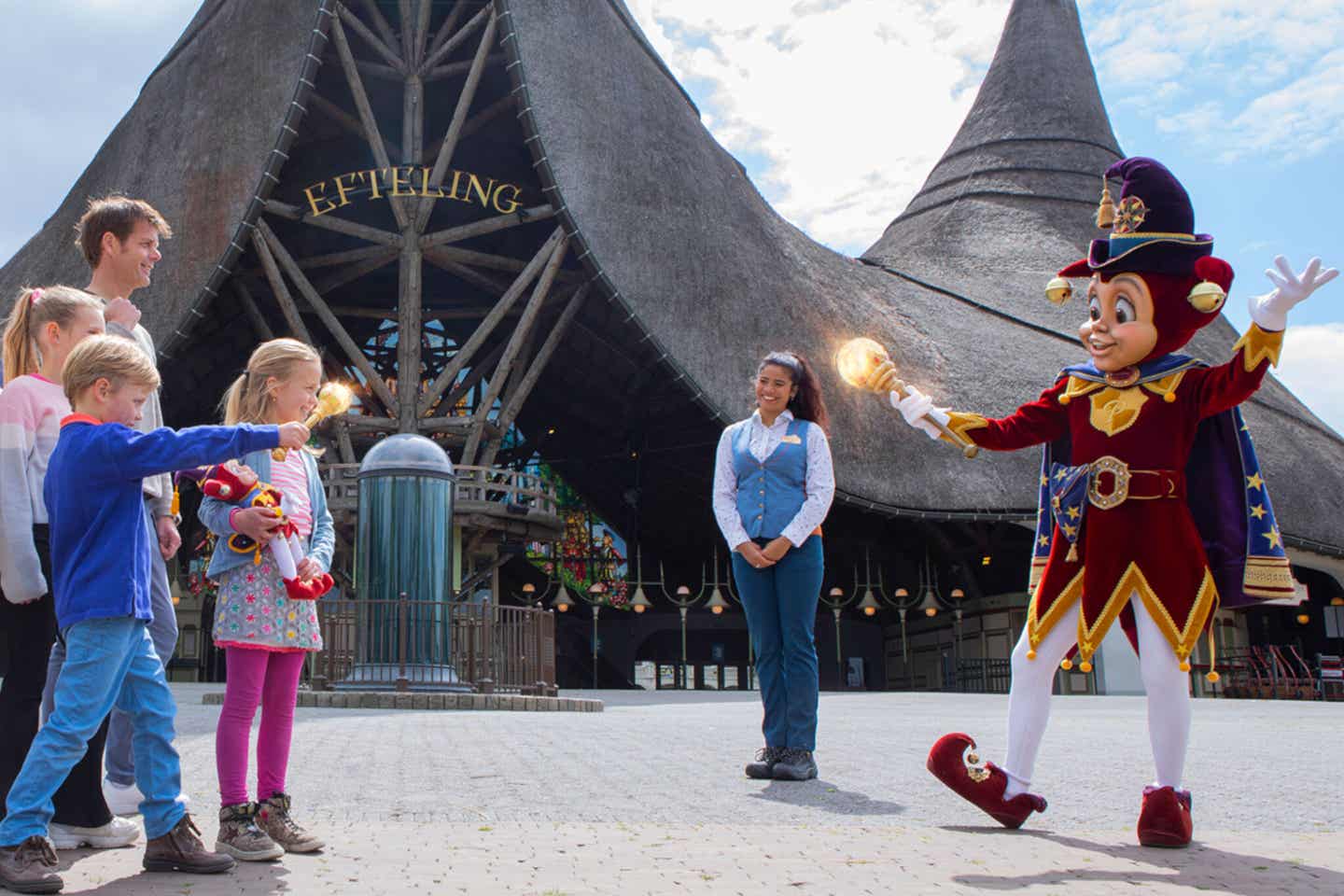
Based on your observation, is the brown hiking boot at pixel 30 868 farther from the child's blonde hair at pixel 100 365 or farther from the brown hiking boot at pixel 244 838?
the child's blonde hair at pixel 100 365

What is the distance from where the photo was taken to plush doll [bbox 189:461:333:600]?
12.1 ft

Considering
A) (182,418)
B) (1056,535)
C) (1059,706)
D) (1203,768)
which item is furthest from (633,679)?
(1056,535)

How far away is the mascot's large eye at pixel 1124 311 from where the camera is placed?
4.30m

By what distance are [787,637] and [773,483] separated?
2.10ft

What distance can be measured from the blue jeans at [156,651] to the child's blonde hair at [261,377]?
395 mm

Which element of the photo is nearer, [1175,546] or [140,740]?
[140,740]

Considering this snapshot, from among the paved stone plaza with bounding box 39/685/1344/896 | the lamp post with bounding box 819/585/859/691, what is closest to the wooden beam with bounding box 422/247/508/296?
the lamp post with bounding box 819/585/859/691

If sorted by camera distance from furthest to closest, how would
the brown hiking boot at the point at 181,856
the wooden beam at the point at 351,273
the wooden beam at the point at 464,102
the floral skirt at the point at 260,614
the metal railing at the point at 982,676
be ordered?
the metal railing at the point at 982,676 → the wooden beam at the point at 351,273 → the wooden beam at the point at 464,102 → the floral skirt at the point at 260,614 → the brown hiking boot at the point at 181,856

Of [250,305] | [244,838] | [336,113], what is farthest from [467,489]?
[244,838]

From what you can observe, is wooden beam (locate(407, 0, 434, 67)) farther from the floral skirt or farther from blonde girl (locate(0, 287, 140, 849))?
the floral skirt

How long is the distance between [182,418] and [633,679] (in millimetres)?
10803

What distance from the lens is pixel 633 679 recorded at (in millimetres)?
28469

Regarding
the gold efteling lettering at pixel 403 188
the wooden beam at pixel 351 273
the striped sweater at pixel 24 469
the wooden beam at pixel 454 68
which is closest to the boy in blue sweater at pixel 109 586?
the striped sweater at pixel 24 469

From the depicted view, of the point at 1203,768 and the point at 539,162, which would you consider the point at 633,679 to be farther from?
the point at 1203,768
